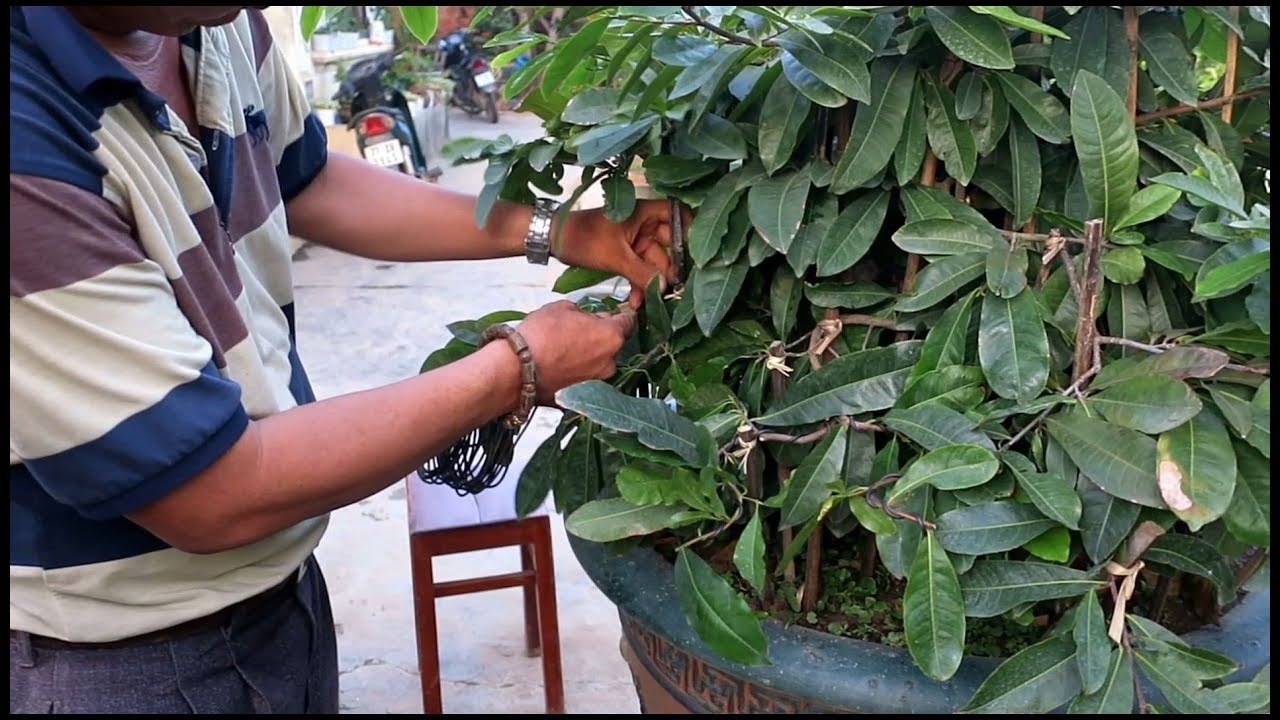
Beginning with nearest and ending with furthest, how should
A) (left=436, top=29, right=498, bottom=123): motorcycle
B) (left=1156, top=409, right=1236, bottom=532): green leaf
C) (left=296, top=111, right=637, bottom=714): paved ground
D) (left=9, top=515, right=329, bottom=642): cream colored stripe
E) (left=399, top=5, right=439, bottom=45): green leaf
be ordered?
1. (left=1156, top=409, right=1236, bottom=532): green leaf
2. (left=399, top=5, right=439, bottom=45): green leaf
3. (left=9, top=515, right=329, bottom=642): cream colored stripe
4. (left=296, top=111, right=637, bottom=714): paved ground
5. (left=436, top=29, right=498, bottom=123): motorcycle

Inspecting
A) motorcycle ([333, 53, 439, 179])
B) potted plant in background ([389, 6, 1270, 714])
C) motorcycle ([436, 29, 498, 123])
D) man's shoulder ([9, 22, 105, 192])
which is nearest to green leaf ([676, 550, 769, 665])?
potted plant in background ([389, 6, 1270, 714])

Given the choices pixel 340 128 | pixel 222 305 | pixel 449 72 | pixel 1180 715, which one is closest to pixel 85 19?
pixel 222 305

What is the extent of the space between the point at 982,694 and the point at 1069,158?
440 millimetres

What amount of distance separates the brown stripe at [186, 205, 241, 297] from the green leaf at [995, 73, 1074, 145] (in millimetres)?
665

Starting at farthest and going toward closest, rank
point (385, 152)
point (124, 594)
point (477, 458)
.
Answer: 1. point (385, 152)
2. point (477, 458)
3. point (124, 594)

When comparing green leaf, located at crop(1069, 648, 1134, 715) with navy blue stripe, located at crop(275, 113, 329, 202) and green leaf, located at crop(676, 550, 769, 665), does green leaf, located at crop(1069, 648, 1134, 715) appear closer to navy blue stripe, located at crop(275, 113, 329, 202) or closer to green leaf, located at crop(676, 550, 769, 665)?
green leaf, located at crop(676, 550, 769, 665)

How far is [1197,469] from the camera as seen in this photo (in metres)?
0.72

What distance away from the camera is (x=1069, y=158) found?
91 cm

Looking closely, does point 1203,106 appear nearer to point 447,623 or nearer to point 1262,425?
point 1262,425

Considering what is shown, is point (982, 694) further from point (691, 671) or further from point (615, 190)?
point (615, 190)

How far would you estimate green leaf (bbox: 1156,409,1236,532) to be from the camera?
2.34 feet

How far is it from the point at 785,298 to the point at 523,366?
0.78ft

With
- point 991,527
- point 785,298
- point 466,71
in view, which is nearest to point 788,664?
point 991,527

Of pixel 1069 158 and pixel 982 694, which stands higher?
pixel 1069 158
